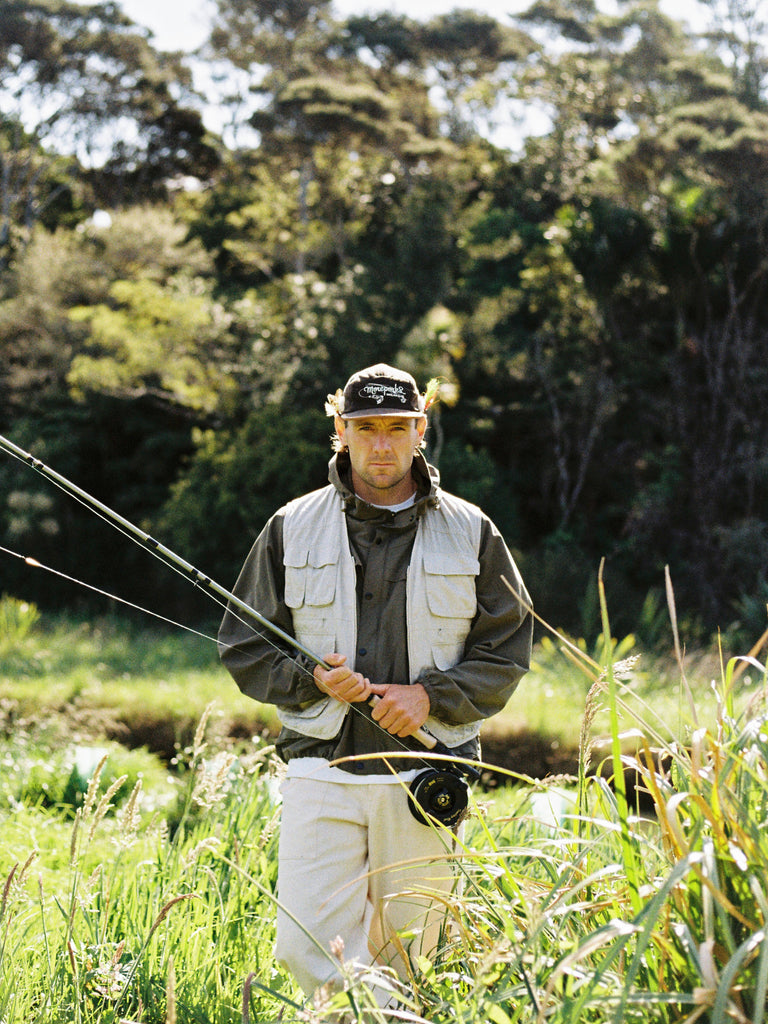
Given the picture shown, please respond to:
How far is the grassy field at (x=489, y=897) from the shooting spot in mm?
1702

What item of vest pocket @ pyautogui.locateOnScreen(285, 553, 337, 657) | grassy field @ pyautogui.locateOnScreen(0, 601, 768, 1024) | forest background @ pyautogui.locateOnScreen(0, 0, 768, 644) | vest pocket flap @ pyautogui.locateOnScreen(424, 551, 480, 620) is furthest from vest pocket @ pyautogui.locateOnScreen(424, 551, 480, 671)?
forest background @ pyautogui.locateOnScreen(0, 0, 768, 644)

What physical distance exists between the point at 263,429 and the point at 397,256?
2.86 meters

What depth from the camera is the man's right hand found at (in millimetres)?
2801

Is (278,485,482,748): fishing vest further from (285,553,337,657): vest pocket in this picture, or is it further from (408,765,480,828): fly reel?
(408,765,480,828): fly reel

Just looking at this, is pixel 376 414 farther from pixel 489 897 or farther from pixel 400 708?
pixel 489 897

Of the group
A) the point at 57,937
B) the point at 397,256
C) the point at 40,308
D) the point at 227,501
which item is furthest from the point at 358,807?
the point at 40,308

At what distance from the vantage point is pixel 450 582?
9.82 feet

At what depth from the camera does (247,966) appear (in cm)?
301

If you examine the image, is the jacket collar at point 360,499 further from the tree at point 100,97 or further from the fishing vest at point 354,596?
the tree at point 100,97

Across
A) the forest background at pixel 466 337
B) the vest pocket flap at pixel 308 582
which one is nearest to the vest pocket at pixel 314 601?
the vest pocket flap at pixel 308 582

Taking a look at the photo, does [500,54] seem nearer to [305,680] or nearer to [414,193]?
[414,193]

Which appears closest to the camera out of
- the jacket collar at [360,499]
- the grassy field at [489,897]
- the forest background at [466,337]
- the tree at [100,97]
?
the grassy field at [489,897]

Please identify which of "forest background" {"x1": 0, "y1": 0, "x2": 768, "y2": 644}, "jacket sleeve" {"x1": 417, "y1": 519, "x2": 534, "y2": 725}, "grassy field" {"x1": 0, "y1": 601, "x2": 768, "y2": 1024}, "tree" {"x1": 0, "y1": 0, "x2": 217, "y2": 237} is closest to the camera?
"grassy field" {"x1": 0, "y1": 601, "x2": 768, "y2": 1024}

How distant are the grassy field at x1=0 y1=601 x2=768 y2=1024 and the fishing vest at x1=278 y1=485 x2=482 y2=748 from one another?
334 millimetres
